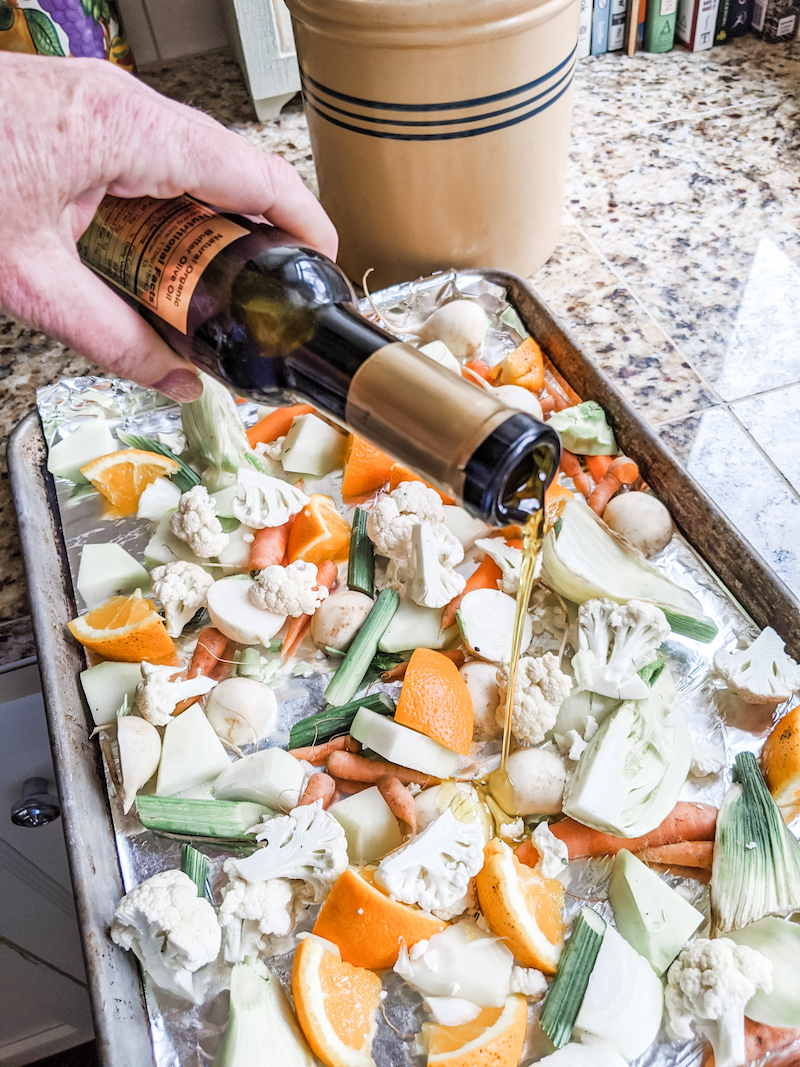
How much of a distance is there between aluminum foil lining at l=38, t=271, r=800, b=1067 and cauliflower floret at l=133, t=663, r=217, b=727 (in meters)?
0.06

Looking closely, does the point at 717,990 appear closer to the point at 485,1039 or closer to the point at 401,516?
the point at 485,1039

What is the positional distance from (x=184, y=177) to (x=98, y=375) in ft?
2.21

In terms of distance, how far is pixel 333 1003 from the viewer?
699 mm

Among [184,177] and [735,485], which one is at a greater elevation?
[184,177]

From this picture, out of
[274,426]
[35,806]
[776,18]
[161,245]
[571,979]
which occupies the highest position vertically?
[161,245]

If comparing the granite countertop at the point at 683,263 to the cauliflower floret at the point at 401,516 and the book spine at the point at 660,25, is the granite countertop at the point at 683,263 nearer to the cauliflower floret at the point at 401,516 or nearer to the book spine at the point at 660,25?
the book spine at the point at 660,25

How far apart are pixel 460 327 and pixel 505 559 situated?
373 mm

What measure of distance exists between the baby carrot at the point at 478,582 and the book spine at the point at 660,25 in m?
1.34

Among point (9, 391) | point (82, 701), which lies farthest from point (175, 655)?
point (9, 391)

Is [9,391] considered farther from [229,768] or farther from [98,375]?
[229,768]

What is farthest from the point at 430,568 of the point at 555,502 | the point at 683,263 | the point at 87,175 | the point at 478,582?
the point at 683,263

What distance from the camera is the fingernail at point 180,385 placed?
2.35 ft

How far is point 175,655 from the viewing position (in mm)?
→ 948

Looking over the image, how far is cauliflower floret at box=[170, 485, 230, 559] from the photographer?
984mm
